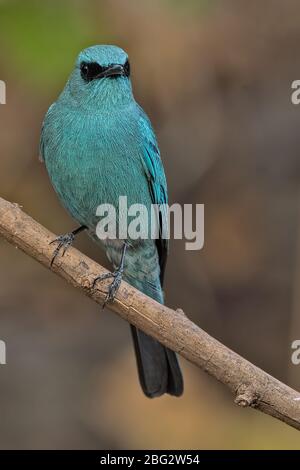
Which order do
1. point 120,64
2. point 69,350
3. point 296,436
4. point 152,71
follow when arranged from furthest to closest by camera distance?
point 69,350 < point 152,71 < point 296,436 < point 120,64

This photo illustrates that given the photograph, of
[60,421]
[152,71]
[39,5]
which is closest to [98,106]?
[39,5]

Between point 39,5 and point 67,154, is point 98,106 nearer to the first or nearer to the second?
point 67,154

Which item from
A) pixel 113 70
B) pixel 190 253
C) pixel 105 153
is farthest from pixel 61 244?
pixel 190 253

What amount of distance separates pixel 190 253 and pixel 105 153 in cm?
273

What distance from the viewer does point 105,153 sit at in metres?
5.35

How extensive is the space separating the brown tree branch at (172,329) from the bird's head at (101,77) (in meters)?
0.86

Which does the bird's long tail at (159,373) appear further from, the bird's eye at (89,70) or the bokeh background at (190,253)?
the bird's eye at (89,70)

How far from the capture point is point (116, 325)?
8.23 meters

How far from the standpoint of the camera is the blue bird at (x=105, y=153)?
5.31 metres

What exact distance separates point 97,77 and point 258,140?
10.4 feet

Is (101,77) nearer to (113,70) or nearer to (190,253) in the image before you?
(113,70)

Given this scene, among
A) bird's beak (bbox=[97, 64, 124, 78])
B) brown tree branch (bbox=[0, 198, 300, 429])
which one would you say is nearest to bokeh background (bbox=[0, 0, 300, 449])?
bird's beak (bbox=[97, 64, 124, 78])

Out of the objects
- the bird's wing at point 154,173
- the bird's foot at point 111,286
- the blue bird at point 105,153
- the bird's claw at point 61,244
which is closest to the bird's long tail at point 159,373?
the blue bird at point 105,153

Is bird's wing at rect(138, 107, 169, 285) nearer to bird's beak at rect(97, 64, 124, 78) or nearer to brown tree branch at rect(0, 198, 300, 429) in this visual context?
bird's beak at rect(97, 64, 124, 78)
